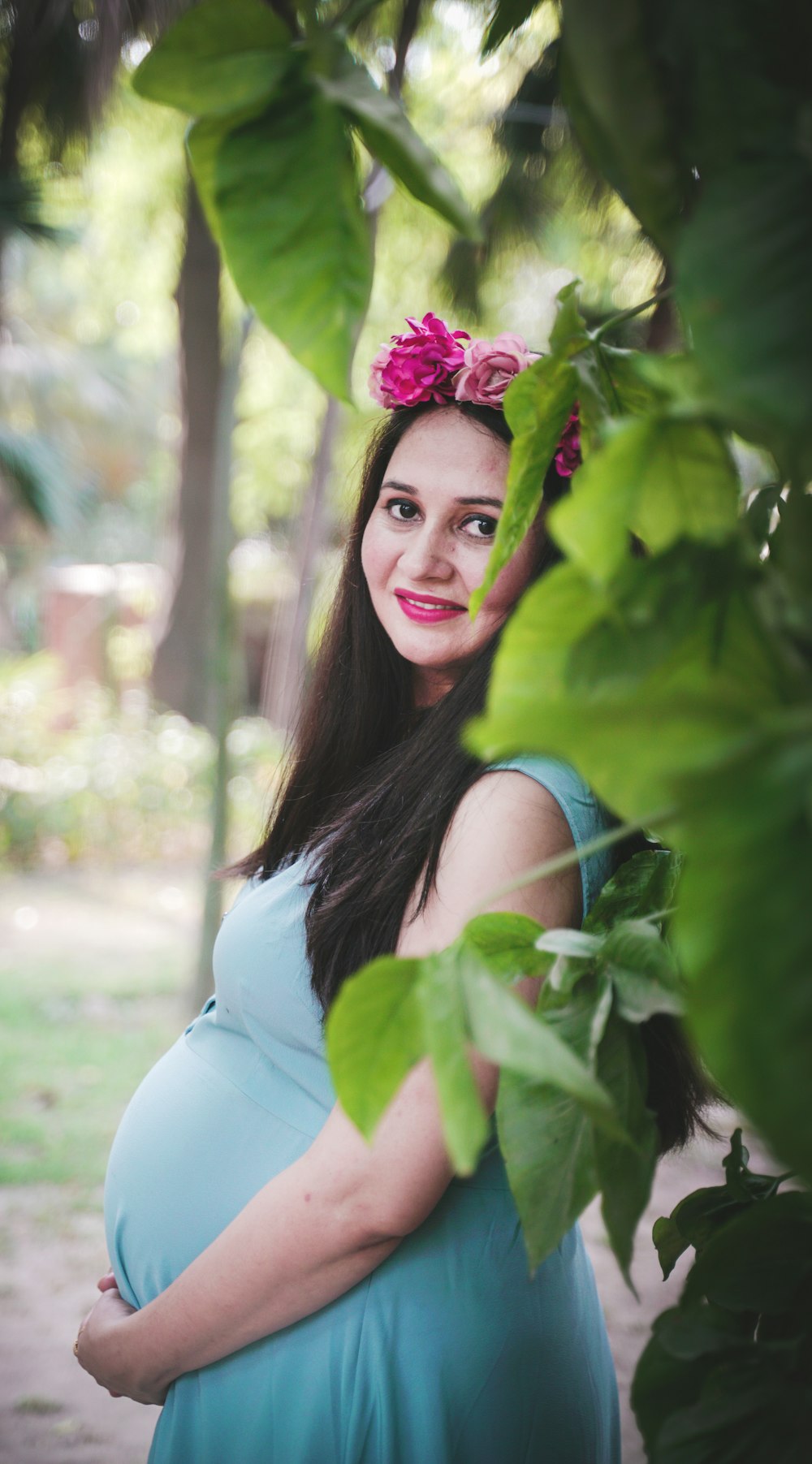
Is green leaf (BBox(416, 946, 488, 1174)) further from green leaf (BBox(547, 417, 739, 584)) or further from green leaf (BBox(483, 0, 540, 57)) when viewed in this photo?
green leaf (BBox(483, 0, 540, 57))

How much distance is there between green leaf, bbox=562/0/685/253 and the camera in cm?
34

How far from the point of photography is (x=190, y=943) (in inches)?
240

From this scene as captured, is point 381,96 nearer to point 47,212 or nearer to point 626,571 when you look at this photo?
point 626,571

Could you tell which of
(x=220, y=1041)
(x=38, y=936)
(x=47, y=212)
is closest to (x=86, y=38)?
(x=47, y=212)

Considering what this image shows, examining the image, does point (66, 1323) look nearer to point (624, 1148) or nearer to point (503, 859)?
point (503, 859)

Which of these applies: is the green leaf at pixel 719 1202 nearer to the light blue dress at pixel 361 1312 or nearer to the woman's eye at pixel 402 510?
the light blue dress at pixel 361 1312

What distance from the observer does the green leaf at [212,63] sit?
368mm

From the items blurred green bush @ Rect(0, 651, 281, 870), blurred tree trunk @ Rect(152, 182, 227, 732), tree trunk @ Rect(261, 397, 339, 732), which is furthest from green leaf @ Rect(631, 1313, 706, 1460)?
blurred tree trunk @ Rect(152, 182, 227, 732)

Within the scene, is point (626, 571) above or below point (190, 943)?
above

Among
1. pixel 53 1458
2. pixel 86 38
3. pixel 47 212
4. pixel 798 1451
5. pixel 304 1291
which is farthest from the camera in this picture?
pixel 86 38

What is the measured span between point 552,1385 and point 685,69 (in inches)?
48.9

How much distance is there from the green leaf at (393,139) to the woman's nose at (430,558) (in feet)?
3.04

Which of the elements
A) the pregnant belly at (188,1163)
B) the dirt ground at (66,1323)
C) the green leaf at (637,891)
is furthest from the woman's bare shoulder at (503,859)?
the dirt ground at (66,1323)

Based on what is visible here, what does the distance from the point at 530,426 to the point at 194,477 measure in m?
8.41
